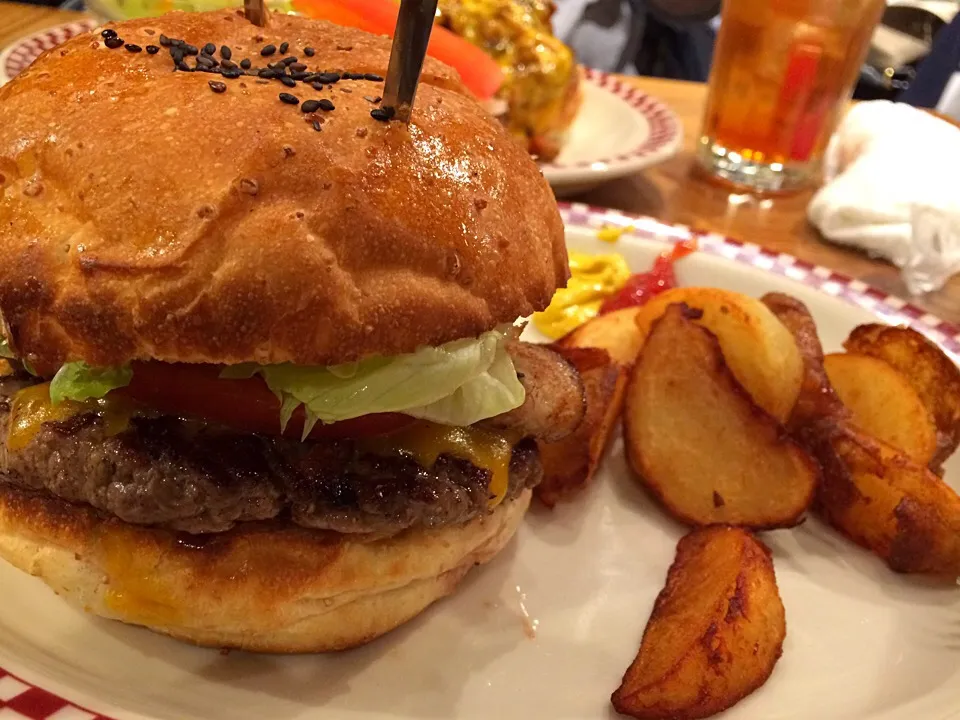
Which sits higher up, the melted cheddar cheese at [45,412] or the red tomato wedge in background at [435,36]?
the red tomato wedge in background at [435,36]

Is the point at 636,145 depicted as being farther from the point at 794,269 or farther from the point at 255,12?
the point at 255,12

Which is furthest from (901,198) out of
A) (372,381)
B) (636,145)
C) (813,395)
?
(372,381)

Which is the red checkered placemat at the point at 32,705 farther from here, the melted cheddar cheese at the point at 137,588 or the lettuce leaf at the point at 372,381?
the lettuce leaf at the point at 372,381

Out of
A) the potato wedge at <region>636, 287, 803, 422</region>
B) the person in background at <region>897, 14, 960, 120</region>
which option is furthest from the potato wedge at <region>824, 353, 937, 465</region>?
the person in background at <region>897, 14, 960, 120</region>

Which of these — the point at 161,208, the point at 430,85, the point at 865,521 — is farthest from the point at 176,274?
the point at 865,521

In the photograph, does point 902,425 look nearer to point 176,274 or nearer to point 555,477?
point 555,477

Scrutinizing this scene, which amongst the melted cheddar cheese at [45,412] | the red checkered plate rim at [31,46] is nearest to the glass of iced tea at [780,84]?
the red checkered plate rim at [31,46]
